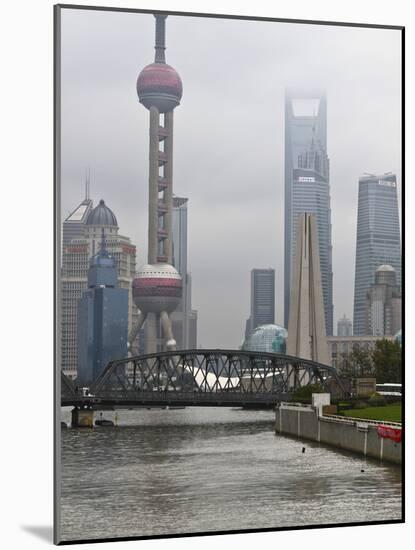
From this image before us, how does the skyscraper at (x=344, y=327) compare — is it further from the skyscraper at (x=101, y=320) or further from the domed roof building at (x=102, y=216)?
the domed roof building at (x=102, y=216)

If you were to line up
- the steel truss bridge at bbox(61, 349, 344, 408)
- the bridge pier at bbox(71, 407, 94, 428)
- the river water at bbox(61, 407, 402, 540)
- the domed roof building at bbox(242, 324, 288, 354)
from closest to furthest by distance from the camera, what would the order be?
the river water at bbox(61, 407, 402, 540) → the bridge pier at bbox(71, 407, 94, 428) → the steel truss bridge at bbox(61, 349, 344, 408) → the domed roof building at bbox(242, 324, 288, 354)

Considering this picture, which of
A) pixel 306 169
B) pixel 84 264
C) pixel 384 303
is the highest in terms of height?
pixel 306 169

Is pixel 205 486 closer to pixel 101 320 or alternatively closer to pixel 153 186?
pixel 101 320

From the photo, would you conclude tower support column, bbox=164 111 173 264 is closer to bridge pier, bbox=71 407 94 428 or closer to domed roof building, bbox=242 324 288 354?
domed roof building, bbox=242 324 288 354

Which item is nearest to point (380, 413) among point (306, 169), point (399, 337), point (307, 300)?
point (399, 337)

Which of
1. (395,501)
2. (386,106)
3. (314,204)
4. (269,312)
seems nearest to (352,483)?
(395,501)

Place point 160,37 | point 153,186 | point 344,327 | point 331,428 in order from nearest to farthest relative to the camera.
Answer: point 160,37
point 153,186
point 344,327
point 331,428

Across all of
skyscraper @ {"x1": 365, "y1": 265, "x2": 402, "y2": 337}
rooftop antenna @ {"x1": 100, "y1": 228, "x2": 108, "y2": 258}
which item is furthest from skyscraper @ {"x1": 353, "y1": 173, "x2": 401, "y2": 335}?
rooftop antenna @ {"x1": 100, "y1": 228, "x2": 108, "y2": 258}
